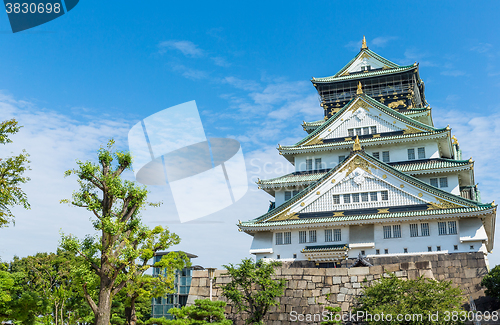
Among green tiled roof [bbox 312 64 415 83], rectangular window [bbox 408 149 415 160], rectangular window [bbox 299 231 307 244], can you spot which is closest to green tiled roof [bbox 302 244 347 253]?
rectangular window [bbox 299 231 307 244]

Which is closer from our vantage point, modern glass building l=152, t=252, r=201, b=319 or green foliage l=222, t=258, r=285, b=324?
green foliage l=222, t=258, r=285, b=324

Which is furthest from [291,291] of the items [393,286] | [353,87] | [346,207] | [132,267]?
[353,87]

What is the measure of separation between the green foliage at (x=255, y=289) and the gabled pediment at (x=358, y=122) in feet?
66.5

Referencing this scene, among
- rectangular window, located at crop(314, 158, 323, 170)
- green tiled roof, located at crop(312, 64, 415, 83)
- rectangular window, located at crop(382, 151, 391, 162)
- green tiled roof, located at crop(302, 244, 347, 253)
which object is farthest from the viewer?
green tiled roof, located at crop(312, 64, 415, 83)

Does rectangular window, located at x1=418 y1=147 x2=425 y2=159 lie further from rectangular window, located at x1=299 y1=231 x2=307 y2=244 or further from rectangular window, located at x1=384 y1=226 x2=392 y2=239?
rectangular window, located at x1=299 y1=231 x2=307 y2=244

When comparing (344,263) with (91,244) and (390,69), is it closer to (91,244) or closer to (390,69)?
(91,244)

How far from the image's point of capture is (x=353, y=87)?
46.2m

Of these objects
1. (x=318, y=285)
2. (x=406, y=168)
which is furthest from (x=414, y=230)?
(x=318, y=285)

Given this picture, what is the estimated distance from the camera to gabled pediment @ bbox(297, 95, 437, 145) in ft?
126

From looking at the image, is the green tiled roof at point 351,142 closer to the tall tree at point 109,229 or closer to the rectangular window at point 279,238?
the rectangular window at point 279,238

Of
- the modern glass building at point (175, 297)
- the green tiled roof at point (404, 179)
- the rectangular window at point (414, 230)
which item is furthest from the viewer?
the modern glass building at point (175, 297)

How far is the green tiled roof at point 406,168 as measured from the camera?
33.5 m

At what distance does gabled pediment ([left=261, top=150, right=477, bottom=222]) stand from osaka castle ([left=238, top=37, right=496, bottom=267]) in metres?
0.07

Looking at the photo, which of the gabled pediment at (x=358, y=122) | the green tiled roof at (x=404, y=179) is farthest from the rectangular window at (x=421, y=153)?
the green tiled roof at (x=404, y=179)
